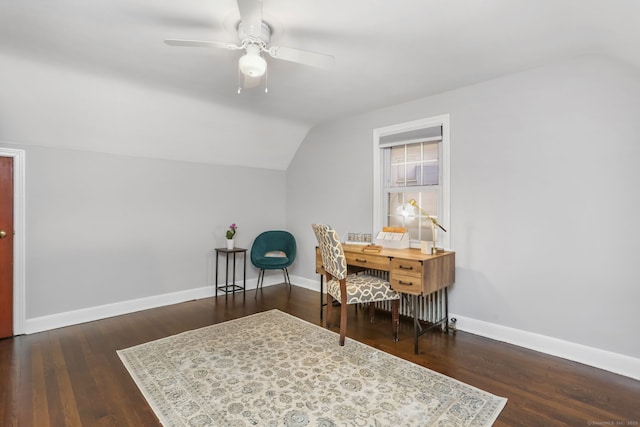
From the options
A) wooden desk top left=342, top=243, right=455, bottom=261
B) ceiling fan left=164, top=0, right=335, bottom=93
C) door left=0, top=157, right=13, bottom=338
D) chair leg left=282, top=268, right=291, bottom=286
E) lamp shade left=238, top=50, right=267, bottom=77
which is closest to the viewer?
ceiling fan left=164, top=0, right=335, bottom=93

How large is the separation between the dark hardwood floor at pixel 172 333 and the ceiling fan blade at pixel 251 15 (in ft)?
7.62

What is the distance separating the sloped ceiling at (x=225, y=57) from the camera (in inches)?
74.8

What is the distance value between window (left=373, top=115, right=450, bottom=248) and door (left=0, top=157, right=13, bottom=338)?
374cm

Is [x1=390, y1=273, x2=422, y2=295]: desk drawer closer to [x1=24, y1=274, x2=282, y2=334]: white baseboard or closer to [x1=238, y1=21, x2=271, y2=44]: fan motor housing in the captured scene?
[x1=238, y1=21, x2=271, y2=44]: fan motor housing

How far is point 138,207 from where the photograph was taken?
149 inches

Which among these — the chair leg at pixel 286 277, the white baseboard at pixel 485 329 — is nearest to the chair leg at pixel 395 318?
the white baseboard at pixel 485 329

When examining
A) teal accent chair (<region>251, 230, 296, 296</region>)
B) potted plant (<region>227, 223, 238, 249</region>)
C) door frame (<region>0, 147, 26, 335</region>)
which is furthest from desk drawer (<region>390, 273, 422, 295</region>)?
door frame (<region>0, 147, 26, 335</region>)

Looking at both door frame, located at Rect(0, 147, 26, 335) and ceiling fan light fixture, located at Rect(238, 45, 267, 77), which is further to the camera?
door frame, located at Rect(0, 147, 26, 335)

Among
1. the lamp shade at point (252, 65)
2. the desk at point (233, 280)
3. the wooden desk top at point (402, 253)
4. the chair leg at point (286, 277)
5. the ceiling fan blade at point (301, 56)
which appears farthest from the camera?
the chair leg at point (286, 277)

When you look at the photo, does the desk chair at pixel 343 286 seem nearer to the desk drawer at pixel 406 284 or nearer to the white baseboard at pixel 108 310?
the desk drawer at pixel 406 284

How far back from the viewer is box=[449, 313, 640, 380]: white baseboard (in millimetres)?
2318

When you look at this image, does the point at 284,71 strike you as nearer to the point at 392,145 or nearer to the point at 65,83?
the point at 392,145

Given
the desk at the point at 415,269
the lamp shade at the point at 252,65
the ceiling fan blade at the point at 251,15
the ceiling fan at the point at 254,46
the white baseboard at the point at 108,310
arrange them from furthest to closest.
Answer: the white baseboard at the point at 108,310 → the desk at the point at 415,269 → the lamp shade at the point at 252,65 → the ceiling fan at the point at 254,46 → the ceiling fan blade at the point at 251,15

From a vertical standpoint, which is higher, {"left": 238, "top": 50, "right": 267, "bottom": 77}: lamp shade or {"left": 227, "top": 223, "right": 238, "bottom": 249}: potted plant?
{"left": 238, "top": 50, "right": 267, "bottom": 77}: lamp shade
